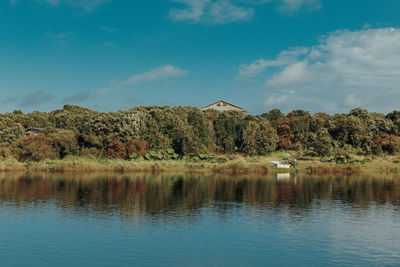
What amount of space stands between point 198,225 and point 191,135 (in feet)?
149

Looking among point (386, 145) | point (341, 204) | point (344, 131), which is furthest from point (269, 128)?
point (341, 204)

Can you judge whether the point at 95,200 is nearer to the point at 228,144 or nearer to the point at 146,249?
the point at 146,249

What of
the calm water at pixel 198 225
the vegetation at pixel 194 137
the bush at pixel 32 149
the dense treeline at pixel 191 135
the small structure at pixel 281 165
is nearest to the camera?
the calm water at pixel 198 225

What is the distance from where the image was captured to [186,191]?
3909 cm

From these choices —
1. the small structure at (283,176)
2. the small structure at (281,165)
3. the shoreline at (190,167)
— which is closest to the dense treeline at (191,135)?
the shoreline at (190,167)

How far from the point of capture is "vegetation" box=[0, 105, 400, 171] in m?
65.2

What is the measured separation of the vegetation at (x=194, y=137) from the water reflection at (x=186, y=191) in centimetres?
1281

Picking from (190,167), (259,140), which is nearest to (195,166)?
(190,167)

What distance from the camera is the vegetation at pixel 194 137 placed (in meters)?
65.2

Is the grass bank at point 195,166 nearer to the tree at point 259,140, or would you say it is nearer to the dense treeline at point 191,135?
the dense treeline at point 191,135

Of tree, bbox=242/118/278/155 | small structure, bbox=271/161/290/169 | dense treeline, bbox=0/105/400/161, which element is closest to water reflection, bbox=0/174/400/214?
small structure, bbox=271/161/290/169

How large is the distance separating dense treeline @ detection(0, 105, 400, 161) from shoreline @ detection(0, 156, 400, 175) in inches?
114

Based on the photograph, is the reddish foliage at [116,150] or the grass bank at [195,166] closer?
the grass bank at [195,166]

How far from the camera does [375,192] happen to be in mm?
39219
